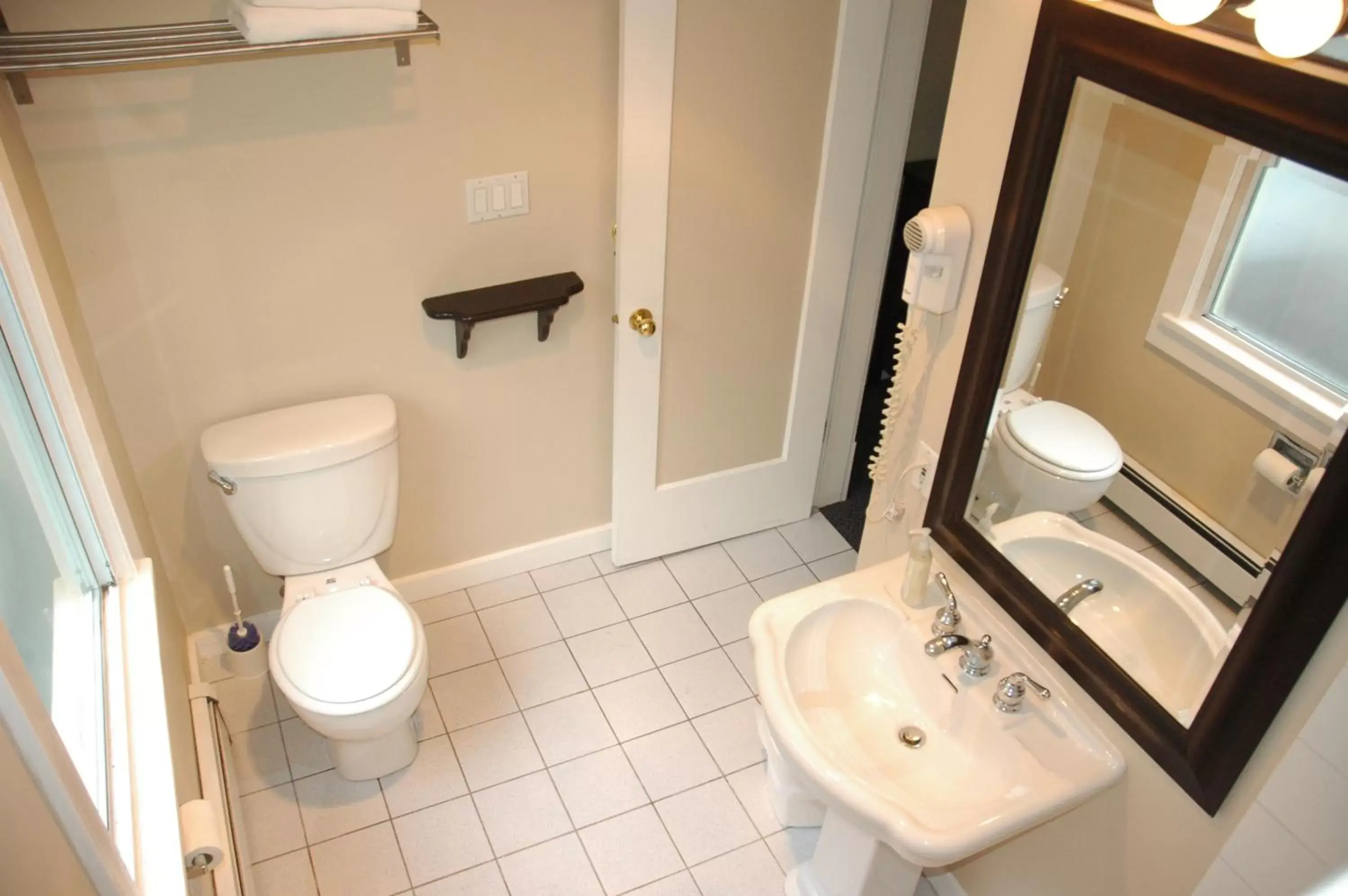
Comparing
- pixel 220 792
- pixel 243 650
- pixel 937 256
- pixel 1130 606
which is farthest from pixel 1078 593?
pixel 243 650

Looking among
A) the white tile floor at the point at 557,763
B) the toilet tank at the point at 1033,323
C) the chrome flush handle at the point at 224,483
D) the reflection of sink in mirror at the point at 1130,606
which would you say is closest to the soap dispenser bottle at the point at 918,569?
the reflection of sink in mirror at the point at 1130,606

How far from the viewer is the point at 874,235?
284 centimetres

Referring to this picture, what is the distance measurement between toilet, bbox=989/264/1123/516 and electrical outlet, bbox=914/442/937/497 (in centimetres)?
18

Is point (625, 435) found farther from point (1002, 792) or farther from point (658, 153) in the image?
point (1002, 792)

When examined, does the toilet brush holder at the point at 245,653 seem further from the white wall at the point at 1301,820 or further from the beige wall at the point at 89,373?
the white wall at the point at 1301,820

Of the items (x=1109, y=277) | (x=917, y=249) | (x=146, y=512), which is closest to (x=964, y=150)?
(x=917, y=249)

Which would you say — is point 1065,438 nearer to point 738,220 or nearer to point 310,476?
point 738,220

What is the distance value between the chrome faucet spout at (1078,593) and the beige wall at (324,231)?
1414 millimetres

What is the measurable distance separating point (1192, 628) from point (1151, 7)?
884 millimetres

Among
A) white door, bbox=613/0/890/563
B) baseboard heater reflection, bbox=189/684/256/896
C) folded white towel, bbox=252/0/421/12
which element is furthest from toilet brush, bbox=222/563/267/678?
folded white towel, bbox=252/0/421/12

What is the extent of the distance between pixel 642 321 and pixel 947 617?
113cm

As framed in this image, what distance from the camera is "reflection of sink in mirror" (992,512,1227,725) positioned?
152 centimetres

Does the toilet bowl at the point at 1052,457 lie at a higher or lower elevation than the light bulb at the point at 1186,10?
lower

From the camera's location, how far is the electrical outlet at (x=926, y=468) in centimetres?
200
